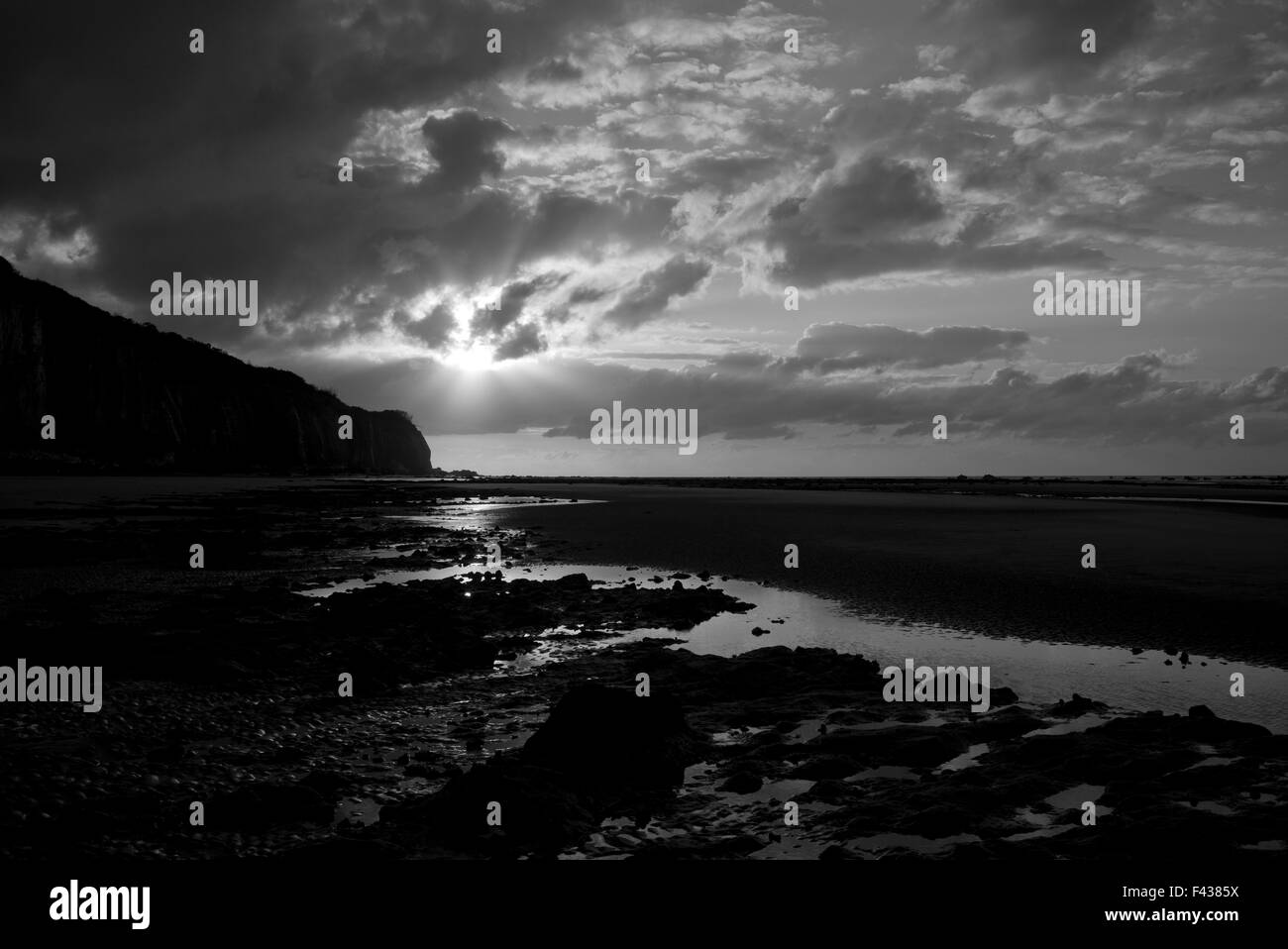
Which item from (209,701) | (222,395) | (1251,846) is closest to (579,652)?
(209,701)

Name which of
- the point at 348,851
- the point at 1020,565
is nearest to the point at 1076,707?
the point at 348,851

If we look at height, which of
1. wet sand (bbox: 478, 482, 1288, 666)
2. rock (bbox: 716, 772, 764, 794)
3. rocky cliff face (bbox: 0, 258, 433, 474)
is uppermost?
rocky cliff face (bbox: 0, 258, 433, 474)

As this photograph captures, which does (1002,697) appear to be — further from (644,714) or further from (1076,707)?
(644,714)

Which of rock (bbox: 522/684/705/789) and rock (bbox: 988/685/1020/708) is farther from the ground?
rock (bbox: 522/684/705/789)

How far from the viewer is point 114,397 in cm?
15325

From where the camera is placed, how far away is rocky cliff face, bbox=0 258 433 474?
441ft

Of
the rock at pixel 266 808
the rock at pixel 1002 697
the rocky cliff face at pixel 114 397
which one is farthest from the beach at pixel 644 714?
the rocky cliff face at pixel 114 397

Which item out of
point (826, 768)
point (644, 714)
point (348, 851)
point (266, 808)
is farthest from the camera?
point (644, 714)

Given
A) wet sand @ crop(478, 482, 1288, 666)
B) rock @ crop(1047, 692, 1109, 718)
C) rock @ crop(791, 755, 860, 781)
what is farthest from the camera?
wet sand @ crop(478, 482, 1288, 666)

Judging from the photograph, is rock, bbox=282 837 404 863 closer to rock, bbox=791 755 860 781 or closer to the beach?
the beach

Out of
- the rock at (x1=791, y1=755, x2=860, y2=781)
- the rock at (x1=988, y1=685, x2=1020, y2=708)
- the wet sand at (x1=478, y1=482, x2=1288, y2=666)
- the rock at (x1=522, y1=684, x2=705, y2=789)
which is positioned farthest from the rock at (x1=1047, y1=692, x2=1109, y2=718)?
the rock at (x1=522, y1=684, x2=705, y2=789)

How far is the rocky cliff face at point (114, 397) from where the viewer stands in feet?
441
